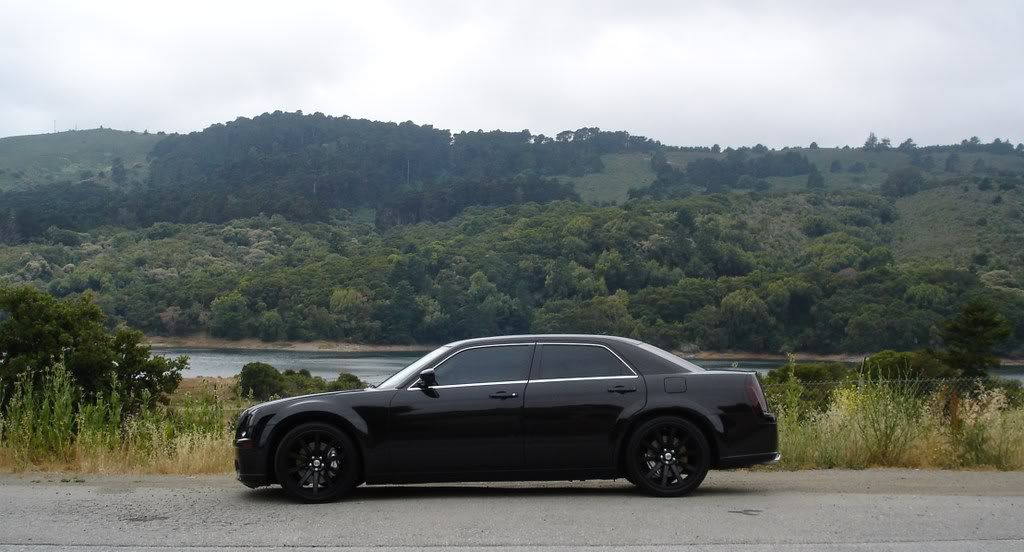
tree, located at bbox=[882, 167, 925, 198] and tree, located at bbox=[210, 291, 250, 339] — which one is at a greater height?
tree, located at bbox=[882, 167, 925, 198]

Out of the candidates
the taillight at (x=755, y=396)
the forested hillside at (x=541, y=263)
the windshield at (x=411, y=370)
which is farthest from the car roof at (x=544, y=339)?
the forested hillside at (x=541, y=263)

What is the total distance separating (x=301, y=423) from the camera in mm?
9781

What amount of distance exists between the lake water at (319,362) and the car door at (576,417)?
41325 mm

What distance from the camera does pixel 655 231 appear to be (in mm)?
116125

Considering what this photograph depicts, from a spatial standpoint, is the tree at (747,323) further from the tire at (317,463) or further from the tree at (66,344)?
the tire at (317,463)

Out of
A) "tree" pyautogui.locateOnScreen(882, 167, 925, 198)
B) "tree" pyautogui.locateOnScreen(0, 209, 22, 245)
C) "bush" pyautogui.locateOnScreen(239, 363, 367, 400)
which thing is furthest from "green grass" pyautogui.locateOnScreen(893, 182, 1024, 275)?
"tree" pyautogui.locateOnScreen(0, 209, 22, 245)

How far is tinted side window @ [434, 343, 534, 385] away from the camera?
32.3 feet

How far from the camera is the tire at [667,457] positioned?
9.57 metres

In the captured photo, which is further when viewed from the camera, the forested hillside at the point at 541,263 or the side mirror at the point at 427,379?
the forested hillside at the point at 541,263

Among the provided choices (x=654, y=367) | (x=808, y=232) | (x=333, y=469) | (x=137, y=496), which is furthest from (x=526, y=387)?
(x=808, y=232)

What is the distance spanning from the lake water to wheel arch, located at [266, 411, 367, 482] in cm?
4093

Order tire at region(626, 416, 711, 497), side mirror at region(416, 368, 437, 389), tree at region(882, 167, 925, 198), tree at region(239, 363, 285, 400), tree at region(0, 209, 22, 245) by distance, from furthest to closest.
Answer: tree at region(882, 167, 925, 198), tree at region(0, 209, 22, 245), tree at region(239, 363, 285, 400), side mirror at region(416, 368, 437, 389), tire at region(626, 416, 711, 497)

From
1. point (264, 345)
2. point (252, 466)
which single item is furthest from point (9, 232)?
point (252, 466)

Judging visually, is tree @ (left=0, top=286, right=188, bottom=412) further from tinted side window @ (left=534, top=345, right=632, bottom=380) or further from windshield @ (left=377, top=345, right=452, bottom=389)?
tinted side window @ (left=534, top=345, right=632, bottom=380)
